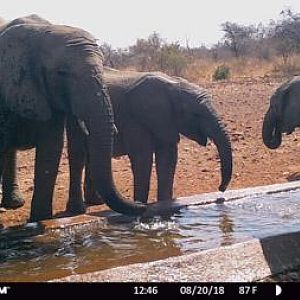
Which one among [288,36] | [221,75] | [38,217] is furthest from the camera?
[288,36]

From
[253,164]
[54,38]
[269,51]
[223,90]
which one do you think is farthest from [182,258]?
[269,51]

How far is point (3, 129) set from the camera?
6090 mm

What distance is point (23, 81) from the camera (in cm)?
583

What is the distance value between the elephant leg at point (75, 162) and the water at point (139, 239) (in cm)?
106

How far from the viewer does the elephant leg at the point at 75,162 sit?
6.95 m

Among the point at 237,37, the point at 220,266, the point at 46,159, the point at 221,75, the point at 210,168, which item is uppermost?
the point at 237,37

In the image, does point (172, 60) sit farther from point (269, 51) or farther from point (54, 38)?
point (54, 38)

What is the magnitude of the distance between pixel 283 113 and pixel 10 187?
10.1 ft

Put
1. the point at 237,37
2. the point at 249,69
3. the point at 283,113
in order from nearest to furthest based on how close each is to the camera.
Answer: the point at 283,113 → the point at 249,69 → the point at 237,37

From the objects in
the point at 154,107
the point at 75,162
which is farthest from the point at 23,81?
the point at 154,107

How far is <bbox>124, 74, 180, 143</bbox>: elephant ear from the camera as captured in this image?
719cm
